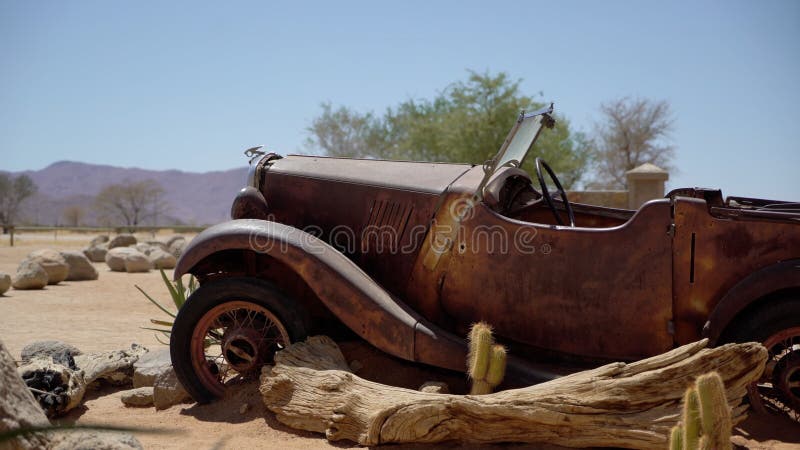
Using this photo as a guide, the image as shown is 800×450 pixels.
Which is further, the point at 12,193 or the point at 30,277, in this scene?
the point at 12,193

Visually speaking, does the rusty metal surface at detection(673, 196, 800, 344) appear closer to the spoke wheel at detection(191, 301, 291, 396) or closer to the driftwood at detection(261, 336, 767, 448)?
the driftwood at detection(261, 336, 767, 448)

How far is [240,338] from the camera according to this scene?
440 centimetres

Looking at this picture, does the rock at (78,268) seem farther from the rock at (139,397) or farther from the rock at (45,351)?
the rock at (139,397)

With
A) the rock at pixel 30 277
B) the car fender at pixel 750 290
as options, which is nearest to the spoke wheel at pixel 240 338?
the car fender at pixel 750 290

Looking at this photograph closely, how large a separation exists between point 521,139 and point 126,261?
515 inches

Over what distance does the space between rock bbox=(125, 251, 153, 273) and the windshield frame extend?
42.1ft

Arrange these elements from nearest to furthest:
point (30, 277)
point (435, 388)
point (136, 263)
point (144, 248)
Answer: point (435, 388) < point (30, 277) < point (136, 263) < point (144, 248)

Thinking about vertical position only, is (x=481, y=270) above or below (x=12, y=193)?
below

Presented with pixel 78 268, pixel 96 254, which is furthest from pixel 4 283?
pixel 96 254

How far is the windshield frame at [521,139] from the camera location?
4578mm

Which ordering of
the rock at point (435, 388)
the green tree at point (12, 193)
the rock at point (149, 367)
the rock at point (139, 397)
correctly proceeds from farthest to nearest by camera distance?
the green tree at point (12, 193), the rock at point (149, 367), the rock at point (139, 397), the rock at point (435, 388)

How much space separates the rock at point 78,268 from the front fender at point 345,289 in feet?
33.7

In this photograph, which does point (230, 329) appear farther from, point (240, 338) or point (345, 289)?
point (345, 289)

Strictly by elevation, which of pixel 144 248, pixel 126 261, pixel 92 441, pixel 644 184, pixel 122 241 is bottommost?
pixel 92 441
